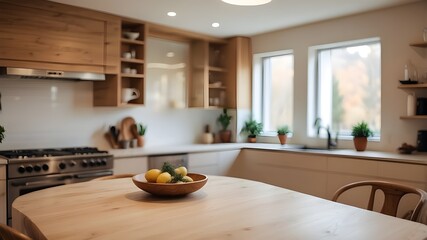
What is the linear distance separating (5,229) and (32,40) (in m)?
2.48

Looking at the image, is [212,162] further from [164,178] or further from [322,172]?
[164,178]

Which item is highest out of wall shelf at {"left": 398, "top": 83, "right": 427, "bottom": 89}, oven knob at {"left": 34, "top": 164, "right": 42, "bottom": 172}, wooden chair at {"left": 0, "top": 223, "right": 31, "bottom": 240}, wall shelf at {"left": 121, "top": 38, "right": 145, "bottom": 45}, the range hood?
wall shelf at {"left": 121, "top": 38, "right": 145, "bottom": 45}

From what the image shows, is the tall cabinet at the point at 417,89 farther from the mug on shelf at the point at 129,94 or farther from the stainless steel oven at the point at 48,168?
the stainless steel oven at the point at 48,168

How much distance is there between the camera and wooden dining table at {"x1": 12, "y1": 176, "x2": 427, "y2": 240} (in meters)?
1.20

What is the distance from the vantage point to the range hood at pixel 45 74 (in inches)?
120

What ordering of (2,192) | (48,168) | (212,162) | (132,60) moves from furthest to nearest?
(212,162) < (132,60) < (48,168) < (2,192)

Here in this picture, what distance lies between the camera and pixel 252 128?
4.94 metres

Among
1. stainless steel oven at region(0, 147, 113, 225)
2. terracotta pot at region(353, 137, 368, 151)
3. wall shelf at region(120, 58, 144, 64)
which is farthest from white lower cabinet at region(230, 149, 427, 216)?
stainless steel oven at region(0, 147, 113, 225)

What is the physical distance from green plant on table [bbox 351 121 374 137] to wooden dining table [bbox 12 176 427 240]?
2263 mm

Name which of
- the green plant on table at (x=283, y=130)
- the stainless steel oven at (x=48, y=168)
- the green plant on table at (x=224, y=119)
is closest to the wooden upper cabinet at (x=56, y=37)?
the stainless steel oven at (x=48, y=168)

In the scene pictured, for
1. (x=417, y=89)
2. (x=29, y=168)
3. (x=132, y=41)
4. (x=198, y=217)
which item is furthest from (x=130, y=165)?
(x=417, y=89)

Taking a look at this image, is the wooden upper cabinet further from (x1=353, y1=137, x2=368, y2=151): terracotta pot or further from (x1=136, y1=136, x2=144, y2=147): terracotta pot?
(x1=353, y1=137, x2=368, y2=151): terracotta pot

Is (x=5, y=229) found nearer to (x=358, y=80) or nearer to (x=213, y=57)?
(x=358, y=80)

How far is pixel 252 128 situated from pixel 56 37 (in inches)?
107
